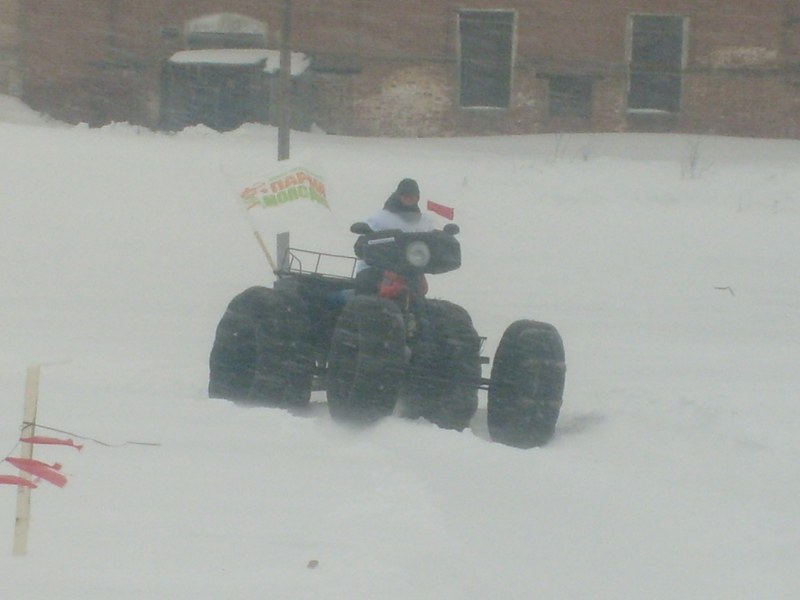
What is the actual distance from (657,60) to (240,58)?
8786 millimetres

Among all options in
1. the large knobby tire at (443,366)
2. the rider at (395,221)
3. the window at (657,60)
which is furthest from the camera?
the window at (657,60)

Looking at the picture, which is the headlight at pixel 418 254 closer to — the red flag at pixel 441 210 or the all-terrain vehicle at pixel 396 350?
the all-terrain vehicle at pixel 396 350

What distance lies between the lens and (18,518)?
5.33 m

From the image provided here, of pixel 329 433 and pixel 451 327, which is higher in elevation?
pixel 451 327

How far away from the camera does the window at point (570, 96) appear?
3238 cm

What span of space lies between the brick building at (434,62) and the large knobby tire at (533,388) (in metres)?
23.1

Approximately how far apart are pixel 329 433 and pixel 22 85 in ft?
82.7

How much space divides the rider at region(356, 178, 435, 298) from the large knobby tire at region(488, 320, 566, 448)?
0.92m

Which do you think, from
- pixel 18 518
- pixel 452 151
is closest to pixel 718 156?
pixel 452 151

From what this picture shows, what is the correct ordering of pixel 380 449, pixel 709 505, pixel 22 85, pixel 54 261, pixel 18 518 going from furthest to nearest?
→ pixel 22 85 → pixel 54 261 → pixel 380 449 → pixel 709 505 → pixel 18 518

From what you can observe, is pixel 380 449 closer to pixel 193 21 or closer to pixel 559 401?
pixel 559 401

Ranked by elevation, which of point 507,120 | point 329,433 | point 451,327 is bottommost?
point 329,433

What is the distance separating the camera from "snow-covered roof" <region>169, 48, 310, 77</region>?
31.2 m

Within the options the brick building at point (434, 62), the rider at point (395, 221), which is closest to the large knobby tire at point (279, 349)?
the rider at point (395, 221)
